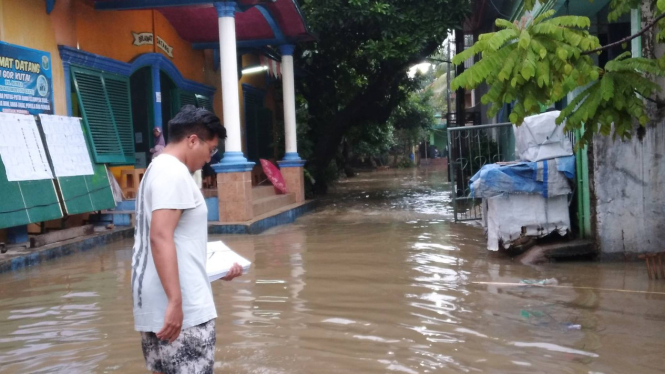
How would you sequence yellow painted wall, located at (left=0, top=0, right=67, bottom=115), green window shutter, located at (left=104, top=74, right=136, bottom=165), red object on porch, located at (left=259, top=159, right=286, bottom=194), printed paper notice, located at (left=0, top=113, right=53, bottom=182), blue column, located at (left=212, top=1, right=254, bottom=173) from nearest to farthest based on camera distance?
1. printed paper notice, located at (left=0, top=113, right=53, bottom=182)
2. yellow painted wall, located at (left=0, top=0, right=67, bottom=115)
3. blue column, located at (left=212, top=1, right=254, bottom=173)
4. green window shutter, located at (left=104, top=74, right=136, bottom=165)
5. red object on porch, located at (left=259, top=159, right=286, bottom=194)

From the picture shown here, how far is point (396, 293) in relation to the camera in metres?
5.98

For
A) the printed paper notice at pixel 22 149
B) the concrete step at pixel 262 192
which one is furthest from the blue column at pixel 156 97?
the printed paper notice at pixel 22 149

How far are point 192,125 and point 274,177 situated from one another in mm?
11307

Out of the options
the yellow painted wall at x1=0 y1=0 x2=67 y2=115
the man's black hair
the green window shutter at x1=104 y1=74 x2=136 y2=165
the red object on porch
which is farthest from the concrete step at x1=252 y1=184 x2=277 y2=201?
the man's black hair

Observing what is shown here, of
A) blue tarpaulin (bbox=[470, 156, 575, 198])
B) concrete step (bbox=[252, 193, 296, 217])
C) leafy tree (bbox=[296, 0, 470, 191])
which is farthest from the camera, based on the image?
leafy tree (bbox=[296, 0, 470, 191])

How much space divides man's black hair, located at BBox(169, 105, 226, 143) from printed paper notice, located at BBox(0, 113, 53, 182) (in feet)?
19.7

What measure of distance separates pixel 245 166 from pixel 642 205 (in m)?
5.96

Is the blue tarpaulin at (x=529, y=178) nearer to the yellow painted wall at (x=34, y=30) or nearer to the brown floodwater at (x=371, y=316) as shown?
the brown floodwater at (x=371, y=316)

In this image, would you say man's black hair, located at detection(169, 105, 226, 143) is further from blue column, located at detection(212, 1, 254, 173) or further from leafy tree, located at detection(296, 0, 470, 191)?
leafy tree, located at detection(296, 0, 470, 191)

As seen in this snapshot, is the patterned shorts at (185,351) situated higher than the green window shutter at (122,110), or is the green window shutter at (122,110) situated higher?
the green window shutter at (122,110)

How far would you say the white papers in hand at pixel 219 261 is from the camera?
3.10 meters

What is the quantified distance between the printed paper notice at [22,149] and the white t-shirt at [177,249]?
6099mm

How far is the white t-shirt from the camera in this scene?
8.66ft

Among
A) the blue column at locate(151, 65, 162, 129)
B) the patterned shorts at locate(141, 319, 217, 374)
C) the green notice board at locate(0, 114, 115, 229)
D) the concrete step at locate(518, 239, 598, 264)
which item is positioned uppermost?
the blue column at locate(151, 65, 162, 129)
